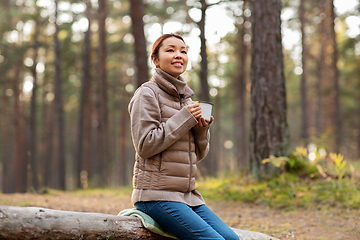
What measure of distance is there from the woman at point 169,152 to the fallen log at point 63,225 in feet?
0.68

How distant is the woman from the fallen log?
8.2 inches

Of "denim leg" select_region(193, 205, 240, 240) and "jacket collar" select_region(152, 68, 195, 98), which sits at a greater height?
"jacket collar" select_region(152, 68, 195, 98)

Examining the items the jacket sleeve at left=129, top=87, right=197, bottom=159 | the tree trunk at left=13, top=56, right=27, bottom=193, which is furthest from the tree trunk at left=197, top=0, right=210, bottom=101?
the tree trunk at left=13, top=56, right=27, bottom=193

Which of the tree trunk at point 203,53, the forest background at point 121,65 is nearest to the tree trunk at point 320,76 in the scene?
the forest background at point 121,65

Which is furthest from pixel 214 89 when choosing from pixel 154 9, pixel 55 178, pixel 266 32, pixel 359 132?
pixel 55 178

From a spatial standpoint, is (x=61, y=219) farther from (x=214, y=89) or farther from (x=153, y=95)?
(x=214, y=89)

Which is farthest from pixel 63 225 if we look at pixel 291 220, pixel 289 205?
pixel 289 205

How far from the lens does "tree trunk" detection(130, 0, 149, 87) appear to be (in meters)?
9.73

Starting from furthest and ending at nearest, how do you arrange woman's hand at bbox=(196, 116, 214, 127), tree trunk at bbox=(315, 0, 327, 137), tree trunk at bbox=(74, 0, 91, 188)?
tree trunk at bbox=(315, 0, 327, 137)
tree trunk at bbox=(74, 0, 91, 188)
woman's hand at bbox=(196, 116, 214, 127)

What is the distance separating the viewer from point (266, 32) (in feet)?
21.2

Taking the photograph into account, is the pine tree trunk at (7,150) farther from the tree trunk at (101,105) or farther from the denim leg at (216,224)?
the denim leg at (216,224)

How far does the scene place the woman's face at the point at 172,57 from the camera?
9.42 feet

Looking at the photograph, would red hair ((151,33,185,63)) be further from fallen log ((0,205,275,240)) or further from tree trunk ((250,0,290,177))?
tree trunk ((250,0,290,177))

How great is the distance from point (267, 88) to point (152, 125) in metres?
4.29
